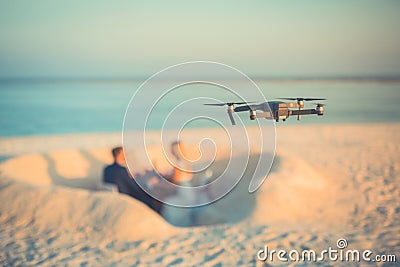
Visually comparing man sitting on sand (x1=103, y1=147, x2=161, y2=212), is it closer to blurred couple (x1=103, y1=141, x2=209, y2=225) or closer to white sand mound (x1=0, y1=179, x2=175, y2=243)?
blurred couple (x1=103, y1=141, x2=209, y2=225)

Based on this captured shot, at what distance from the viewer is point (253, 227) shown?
6.30 m

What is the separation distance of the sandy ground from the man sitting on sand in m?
0.26

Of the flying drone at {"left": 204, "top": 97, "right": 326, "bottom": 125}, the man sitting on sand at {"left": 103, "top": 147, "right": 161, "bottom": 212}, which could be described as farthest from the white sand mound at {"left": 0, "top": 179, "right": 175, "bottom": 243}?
the flying drone at {"left": 204, "top": 97, "right": 326, "bottom": 125}

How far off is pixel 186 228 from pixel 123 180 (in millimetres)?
1176

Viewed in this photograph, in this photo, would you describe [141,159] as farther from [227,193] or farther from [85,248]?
[85,248]

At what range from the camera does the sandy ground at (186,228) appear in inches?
211

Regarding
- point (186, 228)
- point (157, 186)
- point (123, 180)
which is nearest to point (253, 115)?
point (186, 228)

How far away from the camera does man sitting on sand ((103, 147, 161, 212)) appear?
604cm

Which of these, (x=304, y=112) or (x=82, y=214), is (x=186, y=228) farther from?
(x=304, y=112)

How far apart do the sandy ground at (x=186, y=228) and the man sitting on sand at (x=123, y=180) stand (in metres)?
0.26

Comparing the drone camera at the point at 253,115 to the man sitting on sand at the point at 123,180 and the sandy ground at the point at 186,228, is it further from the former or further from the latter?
the man sitting on sand at the point at 123,180

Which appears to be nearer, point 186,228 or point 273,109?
→ point 273,109

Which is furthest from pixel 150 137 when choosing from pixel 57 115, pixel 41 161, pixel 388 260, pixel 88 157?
pixel 57 115

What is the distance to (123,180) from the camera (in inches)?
250
